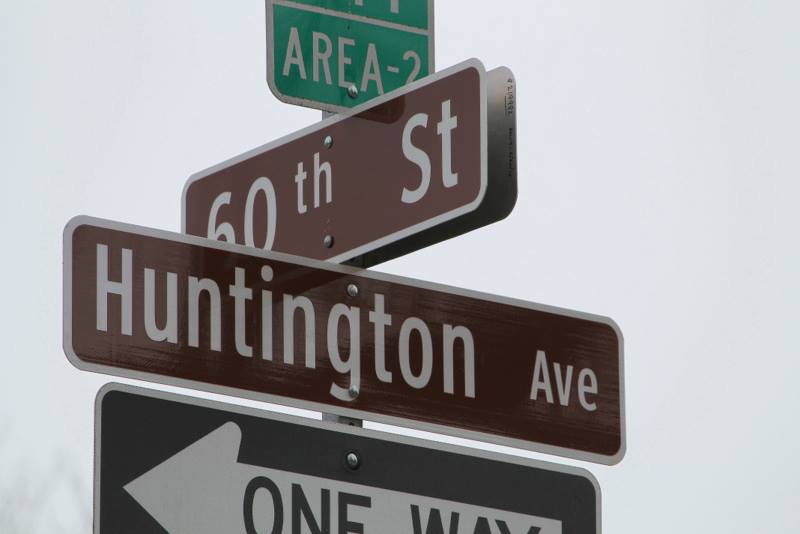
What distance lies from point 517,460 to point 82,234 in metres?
0.85

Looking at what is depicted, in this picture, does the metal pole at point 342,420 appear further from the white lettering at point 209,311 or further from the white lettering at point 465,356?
the white lettering at point 209,311

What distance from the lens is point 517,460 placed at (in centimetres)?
309

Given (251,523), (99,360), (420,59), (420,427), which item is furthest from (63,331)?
(420,59)

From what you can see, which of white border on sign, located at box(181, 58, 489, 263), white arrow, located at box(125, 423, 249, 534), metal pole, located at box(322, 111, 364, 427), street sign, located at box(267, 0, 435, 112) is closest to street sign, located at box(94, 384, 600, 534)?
white arrow, located at box(125, 423, 249, 534)

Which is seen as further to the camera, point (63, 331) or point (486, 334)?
point (486, 334)

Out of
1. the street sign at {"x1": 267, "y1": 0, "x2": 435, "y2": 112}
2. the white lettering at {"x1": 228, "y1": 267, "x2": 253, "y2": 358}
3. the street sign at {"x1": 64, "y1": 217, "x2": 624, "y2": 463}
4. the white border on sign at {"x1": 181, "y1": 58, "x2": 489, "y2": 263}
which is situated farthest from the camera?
the street sign at {"x1": 267, "y1": 0, "x2": 435, "y2": 112}

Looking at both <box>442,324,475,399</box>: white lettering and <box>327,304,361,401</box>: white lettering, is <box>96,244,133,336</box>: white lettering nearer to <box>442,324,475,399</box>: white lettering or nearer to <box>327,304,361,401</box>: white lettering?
<box>327,304,361,401</box>: white lettering

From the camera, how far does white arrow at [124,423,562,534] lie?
8.84 feet

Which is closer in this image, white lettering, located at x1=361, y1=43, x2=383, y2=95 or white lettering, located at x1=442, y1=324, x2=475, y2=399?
white lettering, located at x1=442, y1=324, x2=475, y2=399

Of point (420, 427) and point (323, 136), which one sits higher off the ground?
point (323, 136)

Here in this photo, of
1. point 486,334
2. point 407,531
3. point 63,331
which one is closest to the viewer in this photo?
point 63,331

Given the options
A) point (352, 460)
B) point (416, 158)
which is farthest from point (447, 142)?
point (352, 460)

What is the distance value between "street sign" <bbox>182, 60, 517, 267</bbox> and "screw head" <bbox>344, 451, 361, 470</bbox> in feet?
1.32

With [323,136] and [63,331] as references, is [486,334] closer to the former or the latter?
[323,136]
